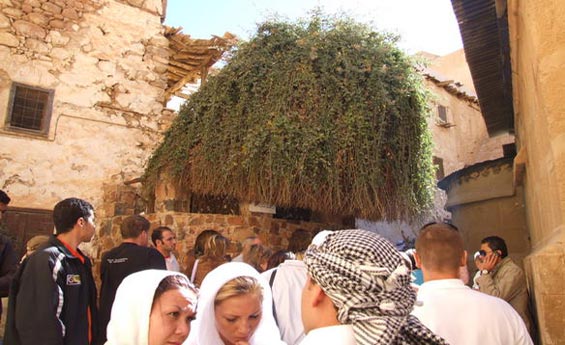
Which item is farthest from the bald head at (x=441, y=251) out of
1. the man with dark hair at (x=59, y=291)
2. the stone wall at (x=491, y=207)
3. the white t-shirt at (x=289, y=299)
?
the stone wall at (x=491, y=207)

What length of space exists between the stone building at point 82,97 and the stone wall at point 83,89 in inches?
0.8

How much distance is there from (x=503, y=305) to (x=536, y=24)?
1551 mm

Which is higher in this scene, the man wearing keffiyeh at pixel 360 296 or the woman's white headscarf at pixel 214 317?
the man wearing keffiyeh at pixel 360 296

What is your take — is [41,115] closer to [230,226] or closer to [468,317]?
[230,226]

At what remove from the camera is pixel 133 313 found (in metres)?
1.89

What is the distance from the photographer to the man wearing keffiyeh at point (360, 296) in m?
1.18

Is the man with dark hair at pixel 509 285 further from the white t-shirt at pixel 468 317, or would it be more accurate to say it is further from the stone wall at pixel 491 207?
the stone wall at pixel 491 207

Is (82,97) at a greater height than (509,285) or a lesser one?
greater

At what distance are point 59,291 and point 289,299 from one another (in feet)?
4.89

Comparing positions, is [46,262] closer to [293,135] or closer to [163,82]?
[293,135]

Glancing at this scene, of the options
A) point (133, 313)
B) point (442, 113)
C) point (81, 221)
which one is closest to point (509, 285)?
point (133, 313)

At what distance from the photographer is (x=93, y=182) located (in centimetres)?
889

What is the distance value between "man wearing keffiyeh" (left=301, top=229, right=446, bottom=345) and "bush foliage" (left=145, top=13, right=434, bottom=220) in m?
5.15

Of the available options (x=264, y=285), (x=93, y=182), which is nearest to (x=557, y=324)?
(x=264, y=285)
